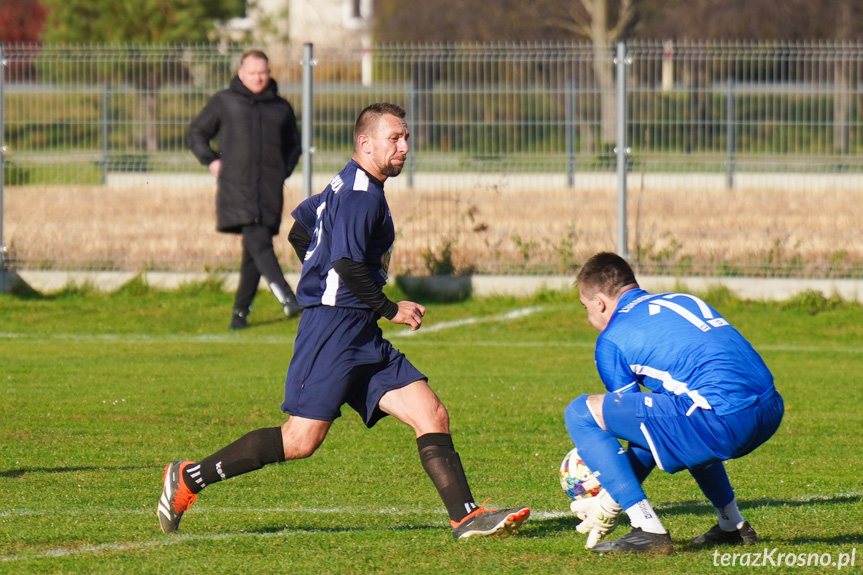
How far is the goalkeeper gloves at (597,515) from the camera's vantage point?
16.0 ft

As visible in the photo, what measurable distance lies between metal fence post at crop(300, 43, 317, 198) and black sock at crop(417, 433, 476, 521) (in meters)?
8.01

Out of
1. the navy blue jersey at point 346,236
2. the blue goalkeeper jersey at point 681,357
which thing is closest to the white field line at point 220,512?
the navy blue jersey at point 346,236

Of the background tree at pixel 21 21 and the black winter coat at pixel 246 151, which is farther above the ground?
the background tree at pixel 21 21

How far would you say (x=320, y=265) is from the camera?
17.6 ft

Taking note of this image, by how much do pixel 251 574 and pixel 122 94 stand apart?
965cm

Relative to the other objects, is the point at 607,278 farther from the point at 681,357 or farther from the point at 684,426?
the point at 684,426

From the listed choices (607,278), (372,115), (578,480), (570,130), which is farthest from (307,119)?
(578,480)

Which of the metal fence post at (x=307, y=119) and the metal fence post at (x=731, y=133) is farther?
the metal fence post at (x=307, y=119)

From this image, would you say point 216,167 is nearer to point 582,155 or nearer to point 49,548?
point 582,155

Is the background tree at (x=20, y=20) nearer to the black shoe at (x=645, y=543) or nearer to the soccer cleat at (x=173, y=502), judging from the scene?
the soccer cleat at (x=173, y=502)

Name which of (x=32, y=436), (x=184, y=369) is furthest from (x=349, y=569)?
(x=184, y=369)

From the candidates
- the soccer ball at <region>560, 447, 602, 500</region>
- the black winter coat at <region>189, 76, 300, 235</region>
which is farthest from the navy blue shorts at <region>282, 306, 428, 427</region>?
the black winter coat at <region>189, 76, 300, 235</region>

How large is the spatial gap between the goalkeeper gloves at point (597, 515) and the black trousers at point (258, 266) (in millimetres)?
6220

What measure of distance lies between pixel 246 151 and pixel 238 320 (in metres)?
1.58
